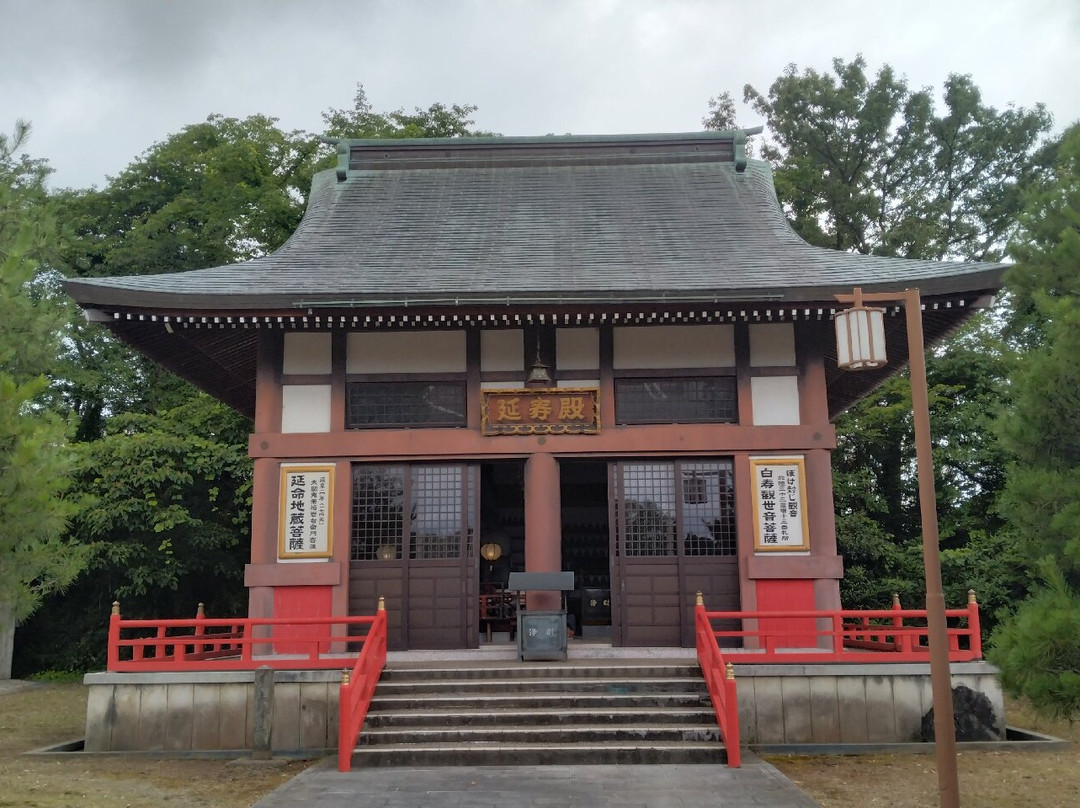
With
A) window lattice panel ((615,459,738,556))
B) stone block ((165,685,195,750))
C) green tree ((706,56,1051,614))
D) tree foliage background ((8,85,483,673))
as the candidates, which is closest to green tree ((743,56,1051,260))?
green tree ((706,56,1051,614))

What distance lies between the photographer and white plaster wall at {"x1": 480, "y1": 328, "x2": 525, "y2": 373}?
13732mm

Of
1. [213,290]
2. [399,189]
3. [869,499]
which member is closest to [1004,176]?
[869,499]

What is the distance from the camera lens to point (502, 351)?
13805 millimetres

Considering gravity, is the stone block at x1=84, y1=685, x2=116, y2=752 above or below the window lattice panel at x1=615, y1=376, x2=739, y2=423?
below

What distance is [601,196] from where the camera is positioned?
1680 centimetres

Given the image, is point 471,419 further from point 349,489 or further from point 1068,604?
point 1068,604

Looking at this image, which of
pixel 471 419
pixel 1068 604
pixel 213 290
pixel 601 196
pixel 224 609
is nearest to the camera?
pixel 1068 604

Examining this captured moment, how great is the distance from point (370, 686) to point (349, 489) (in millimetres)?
3574

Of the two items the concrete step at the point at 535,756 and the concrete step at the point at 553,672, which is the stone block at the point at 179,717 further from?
the concrete step at the point at 535,756

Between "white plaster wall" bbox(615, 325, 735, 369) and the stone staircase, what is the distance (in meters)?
4.58

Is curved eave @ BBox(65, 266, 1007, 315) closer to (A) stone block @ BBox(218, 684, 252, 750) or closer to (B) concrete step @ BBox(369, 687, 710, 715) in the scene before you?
(A) stone block @ BBox(218, 684, 252, 750)

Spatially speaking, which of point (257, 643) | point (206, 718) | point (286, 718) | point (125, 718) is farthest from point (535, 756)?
point (125, 718)

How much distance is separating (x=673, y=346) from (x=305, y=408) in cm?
570

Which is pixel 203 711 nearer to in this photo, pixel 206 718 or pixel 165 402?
pixel 206 718
